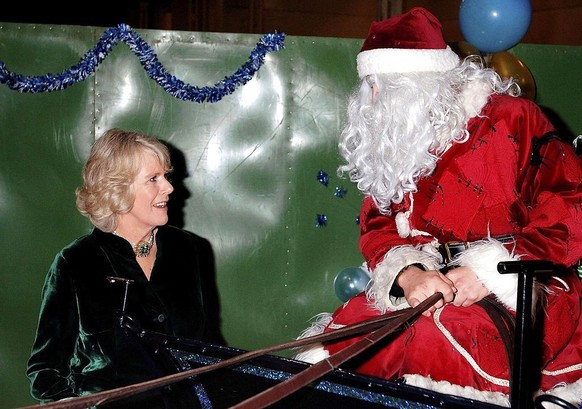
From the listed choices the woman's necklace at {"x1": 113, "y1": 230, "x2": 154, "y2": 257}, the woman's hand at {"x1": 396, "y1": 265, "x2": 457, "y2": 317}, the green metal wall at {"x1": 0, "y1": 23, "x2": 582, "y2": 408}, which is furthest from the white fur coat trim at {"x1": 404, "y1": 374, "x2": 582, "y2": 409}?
the green metal wall at {"x1": 0, "y1": 23, "x2": 582, "y2": 408}

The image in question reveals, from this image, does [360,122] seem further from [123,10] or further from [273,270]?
[123,10]

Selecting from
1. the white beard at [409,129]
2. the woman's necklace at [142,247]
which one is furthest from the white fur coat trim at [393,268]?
the woman's necklace at [142,247]

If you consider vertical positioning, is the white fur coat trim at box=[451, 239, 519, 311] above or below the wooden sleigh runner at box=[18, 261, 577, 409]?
above

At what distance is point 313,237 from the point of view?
4.59 meters

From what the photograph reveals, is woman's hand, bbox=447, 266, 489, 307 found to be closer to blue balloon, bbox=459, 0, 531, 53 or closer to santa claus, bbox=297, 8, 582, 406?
santa claus, bbox=297, 8, 582, 406

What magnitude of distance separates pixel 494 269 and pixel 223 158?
103 inches

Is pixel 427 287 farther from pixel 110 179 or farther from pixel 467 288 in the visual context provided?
pixel 110 179

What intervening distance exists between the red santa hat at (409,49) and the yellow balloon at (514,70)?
1.75 m

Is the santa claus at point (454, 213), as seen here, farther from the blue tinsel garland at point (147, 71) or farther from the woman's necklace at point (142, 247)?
the blue tinsel garland at point (147, 71)

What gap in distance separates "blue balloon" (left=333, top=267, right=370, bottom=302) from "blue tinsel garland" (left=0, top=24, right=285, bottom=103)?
4.62 feet

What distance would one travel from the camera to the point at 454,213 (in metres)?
2.43

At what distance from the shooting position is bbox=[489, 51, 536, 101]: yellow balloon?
426cm

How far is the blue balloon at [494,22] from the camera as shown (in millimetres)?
3850

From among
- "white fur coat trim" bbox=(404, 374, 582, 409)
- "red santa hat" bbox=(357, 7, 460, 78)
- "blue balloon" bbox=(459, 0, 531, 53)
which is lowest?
"white fur coat trim" bbox=(404, 374, 582, 409)
